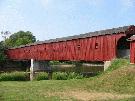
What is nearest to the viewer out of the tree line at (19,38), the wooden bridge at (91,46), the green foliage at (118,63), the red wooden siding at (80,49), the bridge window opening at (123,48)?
the green foliage at (118,63)

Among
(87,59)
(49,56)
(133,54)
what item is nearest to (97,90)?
(133,54)

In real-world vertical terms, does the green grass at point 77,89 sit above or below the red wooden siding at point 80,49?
below

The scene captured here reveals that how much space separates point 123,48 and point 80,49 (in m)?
6.19

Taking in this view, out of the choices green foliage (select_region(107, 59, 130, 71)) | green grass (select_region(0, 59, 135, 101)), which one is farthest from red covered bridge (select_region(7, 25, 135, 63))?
green grass (select_region(0, 59, 135, 101))

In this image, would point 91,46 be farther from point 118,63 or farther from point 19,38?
point 19,38

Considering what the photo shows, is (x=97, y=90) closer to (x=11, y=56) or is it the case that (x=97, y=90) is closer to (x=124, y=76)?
(x=124, y=76)

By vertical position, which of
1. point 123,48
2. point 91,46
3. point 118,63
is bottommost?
point 118,63

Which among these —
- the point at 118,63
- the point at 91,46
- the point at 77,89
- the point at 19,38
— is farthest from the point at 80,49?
the point at 19,38

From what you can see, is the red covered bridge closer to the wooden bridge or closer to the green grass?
the wooden bridge

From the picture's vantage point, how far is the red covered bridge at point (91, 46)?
33844mm

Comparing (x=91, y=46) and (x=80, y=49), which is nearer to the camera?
(x=91, y=46)

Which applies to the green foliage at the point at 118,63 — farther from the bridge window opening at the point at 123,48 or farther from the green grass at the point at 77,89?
the bridge window opening at the point at 123,48

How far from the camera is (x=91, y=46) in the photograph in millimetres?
37438

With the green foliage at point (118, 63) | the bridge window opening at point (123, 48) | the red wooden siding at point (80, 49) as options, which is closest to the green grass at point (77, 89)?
the green foliage at point (118, 63)
